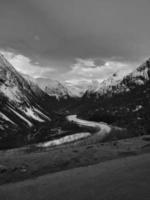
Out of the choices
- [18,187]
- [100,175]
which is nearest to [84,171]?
[100,175]

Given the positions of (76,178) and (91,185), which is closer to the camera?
(91,185)

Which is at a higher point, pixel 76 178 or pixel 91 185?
pixel 76 178

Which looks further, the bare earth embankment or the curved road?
the bare earth embankment

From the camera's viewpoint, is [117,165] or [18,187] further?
[117,165]

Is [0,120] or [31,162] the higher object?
[0,120]

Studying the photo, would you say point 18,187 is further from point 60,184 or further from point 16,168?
point 16,168

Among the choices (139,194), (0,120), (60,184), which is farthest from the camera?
(0,120)

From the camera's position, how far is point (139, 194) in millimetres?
18328

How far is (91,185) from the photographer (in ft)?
72.5

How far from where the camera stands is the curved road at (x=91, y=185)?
19250 mm

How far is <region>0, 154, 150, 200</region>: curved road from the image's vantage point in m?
19.2

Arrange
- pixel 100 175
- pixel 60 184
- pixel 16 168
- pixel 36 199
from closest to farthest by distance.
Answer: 1. pixel 36 199
2. pixel 60 184
3. pixel 100 175
4. pixel 16 168

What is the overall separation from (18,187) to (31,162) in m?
10.9

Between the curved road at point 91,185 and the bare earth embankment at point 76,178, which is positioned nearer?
the curved road at point 91,185
